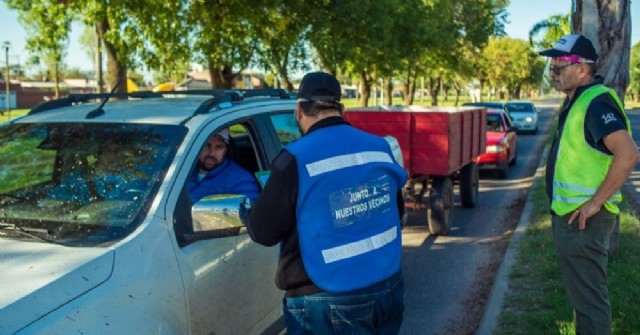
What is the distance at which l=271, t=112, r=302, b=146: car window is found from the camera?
173 inches

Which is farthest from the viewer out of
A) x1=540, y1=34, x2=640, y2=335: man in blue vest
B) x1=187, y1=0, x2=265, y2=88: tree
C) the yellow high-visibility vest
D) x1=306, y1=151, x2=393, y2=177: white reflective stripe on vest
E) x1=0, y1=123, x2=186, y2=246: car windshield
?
x1=187, y1=0, x2=265, y2=88: tree

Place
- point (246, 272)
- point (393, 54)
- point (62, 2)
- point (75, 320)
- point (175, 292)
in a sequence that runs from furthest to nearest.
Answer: point (393, 54), point (62, 2), point (246, 272), point (175, 292), point (75, 320)

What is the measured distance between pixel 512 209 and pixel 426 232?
2.57m

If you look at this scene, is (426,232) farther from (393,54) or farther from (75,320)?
(393,54)

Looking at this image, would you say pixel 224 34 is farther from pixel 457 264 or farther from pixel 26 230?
pixel 26 230

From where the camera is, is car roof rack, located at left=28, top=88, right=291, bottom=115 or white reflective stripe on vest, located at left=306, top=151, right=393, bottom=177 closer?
white reflective stripe on vest, located at left=306, top=151, right=393, bottom=177

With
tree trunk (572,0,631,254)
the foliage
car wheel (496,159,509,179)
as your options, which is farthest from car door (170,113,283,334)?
the foliage

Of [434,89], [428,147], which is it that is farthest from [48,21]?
[434,89]

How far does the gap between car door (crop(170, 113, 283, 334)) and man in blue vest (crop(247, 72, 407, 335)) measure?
510 mm

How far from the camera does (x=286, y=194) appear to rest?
2.53 metres

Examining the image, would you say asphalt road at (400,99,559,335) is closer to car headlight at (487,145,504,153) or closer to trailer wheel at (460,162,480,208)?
trailer wheel at (460,162,480,208)

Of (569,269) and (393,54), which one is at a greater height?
(393,54)

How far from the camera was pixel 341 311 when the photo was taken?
2586mm

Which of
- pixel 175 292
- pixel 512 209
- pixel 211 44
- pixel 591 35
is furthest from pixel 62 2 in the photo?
pixel 175 292
